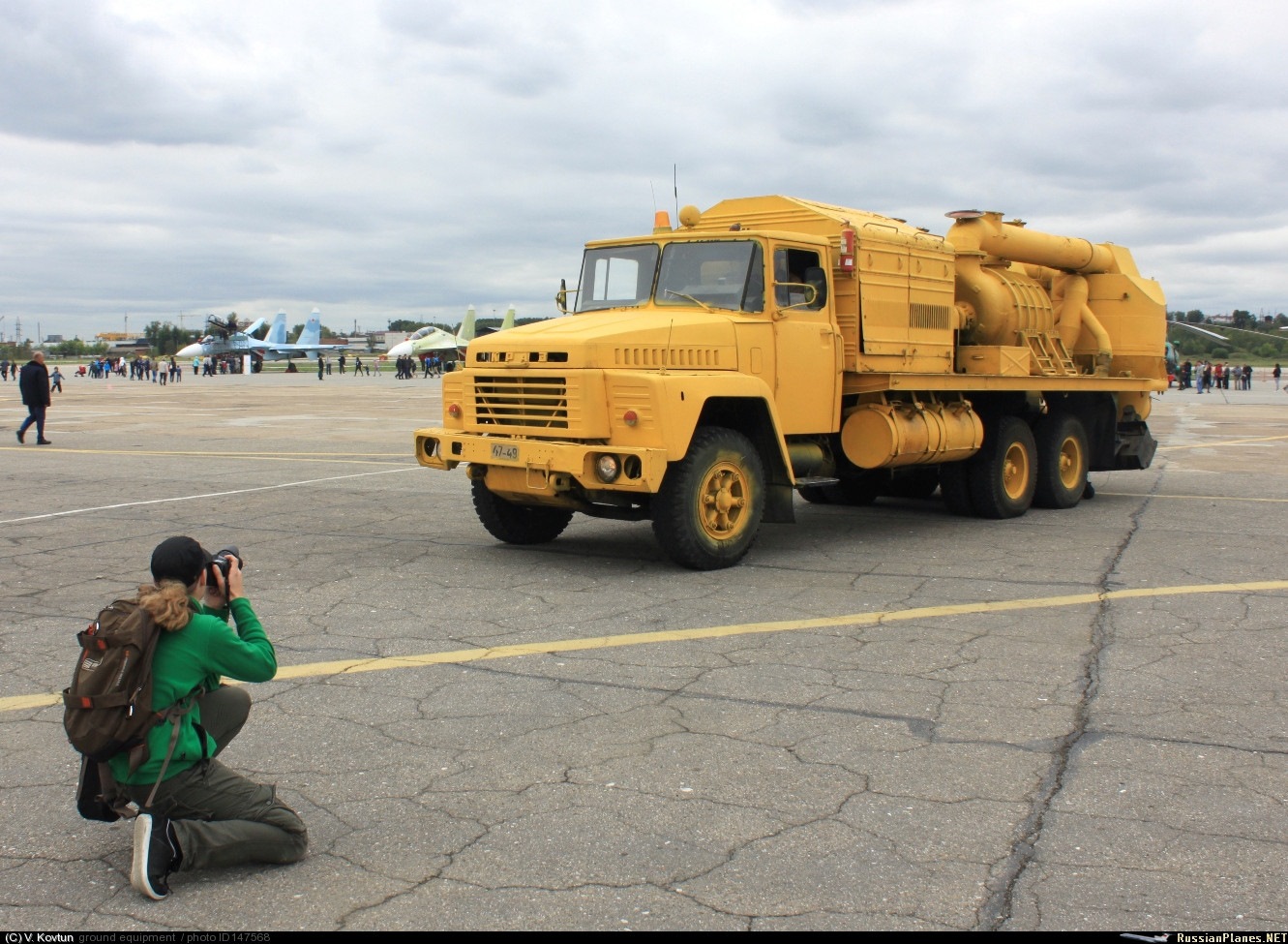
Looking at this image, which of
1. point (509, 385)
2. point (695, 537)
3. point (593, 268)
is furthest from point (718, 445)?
point (593, 268)

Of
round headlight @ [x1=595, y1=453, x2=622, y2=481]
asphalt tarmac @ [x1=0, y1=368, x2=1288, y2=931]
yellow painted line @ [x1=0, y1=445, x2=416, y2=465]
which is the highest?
round headlight @ [x1=595, y1=453, x2=622, y2=481]

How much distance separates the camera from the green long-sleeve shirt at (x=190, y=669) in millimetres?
4059

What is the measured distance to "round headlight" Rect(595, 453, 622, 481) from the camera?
8.91 metres

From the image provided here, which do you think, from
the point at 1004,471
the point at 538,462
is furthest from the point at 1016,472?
the point at 538,462

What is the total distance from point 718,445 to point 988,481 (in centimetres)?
450

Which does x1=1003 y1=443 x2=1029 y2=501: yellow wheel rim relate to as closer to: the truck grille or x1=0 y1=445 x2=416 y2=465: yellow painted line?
the truck grille

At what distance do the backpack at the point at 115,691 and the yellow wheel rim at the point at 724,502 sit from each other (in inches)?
225


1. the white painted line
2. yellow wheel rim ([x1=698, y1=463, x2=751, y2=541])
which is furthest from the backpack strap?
the white painted line

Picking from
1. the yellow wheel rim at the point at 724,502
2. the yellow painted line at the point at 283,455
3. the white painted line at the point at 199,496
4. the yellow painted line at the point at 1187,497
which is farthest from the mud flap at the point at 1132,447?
the yellow painted line at the point at 283,455

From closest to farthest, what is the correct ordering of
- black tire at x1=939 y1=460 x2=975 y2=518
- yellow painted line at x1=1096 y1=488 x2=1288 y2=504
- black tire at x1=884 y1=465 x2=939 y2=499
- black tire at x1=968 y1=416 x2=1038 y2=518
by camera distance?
black tire at x1=968 y1=416 x2=1038 y2=518 < black tire at x1=939 y1=460 x2=975 y2=518 < black tire at x1=884 y1=465 x2=939 y2=499 < yellow painted line at x1=1096 y1=488 x2=1288 y2=504

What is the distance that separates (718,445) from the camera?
9461 mm

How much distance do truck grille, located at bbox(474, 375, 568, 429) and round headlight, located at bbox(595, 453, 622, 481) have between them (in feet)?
1.41

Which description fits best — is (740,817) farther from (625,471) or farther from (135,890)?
(625,471)

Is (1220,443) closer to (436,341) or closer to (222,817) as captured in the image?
(222,817)
